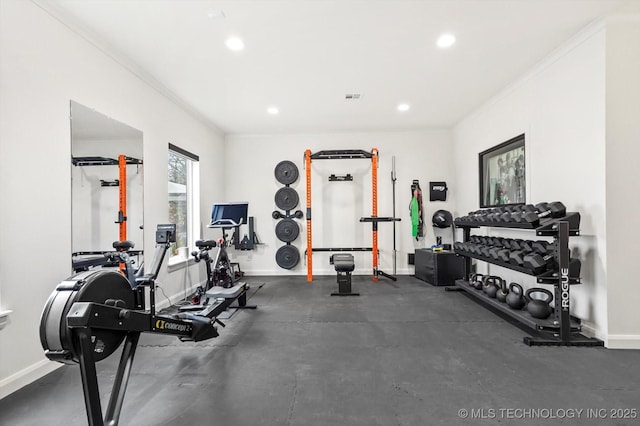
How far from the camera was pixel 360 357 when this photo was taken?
8.23 feet

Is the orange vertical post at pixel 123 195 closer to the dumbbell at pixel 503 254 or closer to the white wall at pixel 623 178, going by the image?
the dumbbell at pixel 503 254

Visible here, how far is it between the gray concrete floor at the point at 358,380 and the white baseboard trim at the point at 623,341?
10 centimetres

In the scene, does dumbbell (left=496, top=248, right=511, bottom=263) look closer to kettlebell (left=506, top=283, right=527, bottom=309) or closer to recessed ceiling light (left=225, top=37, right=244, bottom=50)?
kettlebell (left=506, top=283, right=527, bottom=309)

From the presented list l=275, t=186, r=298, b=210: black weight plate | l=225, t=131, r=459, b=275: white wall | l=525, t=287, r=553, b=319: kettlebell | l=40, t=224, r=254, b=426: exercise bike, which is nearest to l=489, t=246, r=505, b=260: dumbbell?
l=525, t=287, r=553, b=319: kettlebell

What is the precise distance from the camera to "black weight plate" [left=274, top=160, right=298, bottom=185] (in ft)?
19.5

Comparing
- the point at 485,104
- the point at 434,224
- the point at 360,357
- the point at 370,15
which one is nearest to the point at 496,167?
the point at 485,104

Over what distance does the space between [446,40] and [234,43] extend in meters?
2.13

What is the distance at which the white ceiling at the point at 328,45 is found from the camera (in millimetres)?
2412

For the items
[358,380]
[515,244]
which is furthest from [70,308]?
[515,244]

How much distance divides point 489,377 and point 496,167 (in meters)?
3.34

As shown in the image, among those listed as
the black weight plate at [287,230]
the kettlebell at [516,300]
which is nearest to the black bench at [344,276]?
the black weight plate at [287,230]

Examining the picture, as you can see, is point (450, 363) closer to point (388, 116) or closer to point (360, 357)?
point (360, 357)

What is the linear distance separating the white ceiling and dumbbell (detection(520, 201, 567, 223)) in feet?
5.57

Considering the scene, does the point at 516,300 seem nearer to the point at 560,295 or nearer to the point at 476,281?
the point at 560,295
